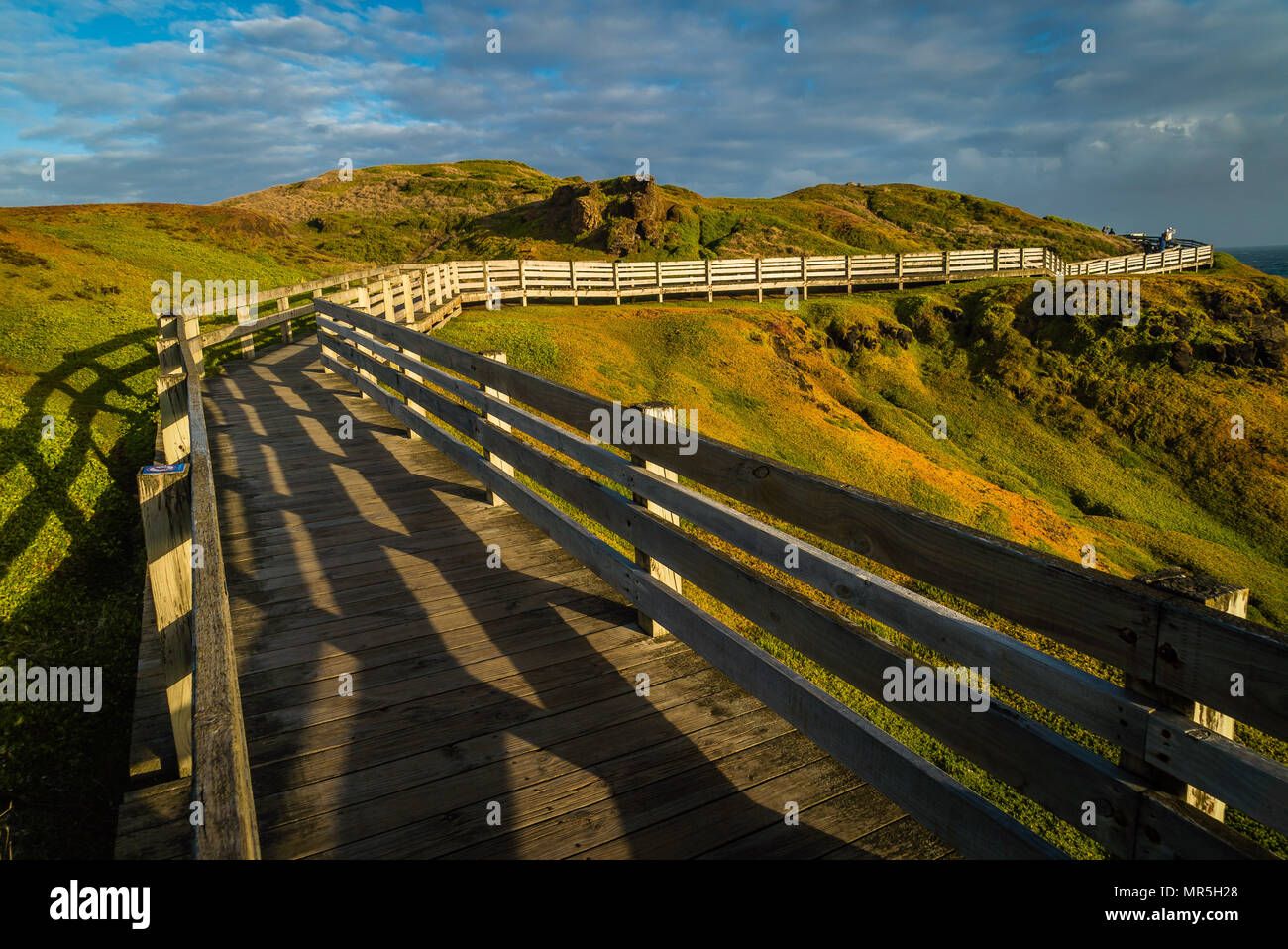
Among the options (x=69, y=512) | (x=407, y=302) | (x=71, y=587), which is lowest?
(x=71, y=587)

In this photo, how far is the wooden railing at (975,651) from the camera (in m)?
1.67

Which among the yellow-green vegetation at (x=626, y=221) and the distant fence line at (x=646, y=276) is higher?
the yellow-green vegetation at (x=626, y=221)

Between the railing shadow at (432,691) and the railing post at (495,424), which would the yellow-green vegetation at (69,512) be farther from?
the railing post at (495,424)

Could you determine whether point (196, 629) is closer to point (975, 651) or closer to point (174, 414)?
point (975, 651)

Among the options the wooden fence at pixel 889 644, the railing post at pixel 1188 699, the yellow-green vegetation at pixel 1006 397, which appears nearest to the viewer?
the wooden fence at pixel 889 644

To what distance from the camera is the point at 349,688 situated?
3.83m

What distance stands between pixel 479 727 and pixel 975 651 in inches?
90.5

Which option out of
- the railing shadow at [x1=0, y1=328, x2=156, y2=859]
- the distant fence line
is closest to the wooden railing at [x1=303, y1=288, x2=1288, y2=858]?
the railing shadow at [x1=0, y1=328, x2=156, y2=859]

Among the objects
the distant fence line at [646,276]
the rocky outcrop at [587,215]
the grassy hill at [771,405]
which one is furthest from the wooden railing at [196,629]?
the rocky outcrop at [587,215]

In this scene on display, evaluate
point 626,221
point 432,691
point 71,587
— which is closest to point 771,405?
point 71,587

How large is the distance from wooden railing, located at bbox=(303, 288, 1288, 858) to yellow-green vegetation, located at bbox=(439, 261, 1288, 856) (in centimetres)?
944

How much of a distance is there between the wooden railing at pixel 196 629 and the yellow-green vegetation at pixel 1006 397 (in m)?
10.3

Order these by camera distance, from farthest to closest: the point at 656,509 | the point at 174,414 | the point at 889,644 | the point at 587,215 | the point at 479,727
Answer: the point at 587,215, the point at 174,414, the point at 656,509, the point at 479,727, the point at 889,644

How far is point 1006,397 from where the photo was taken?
2612 cm
